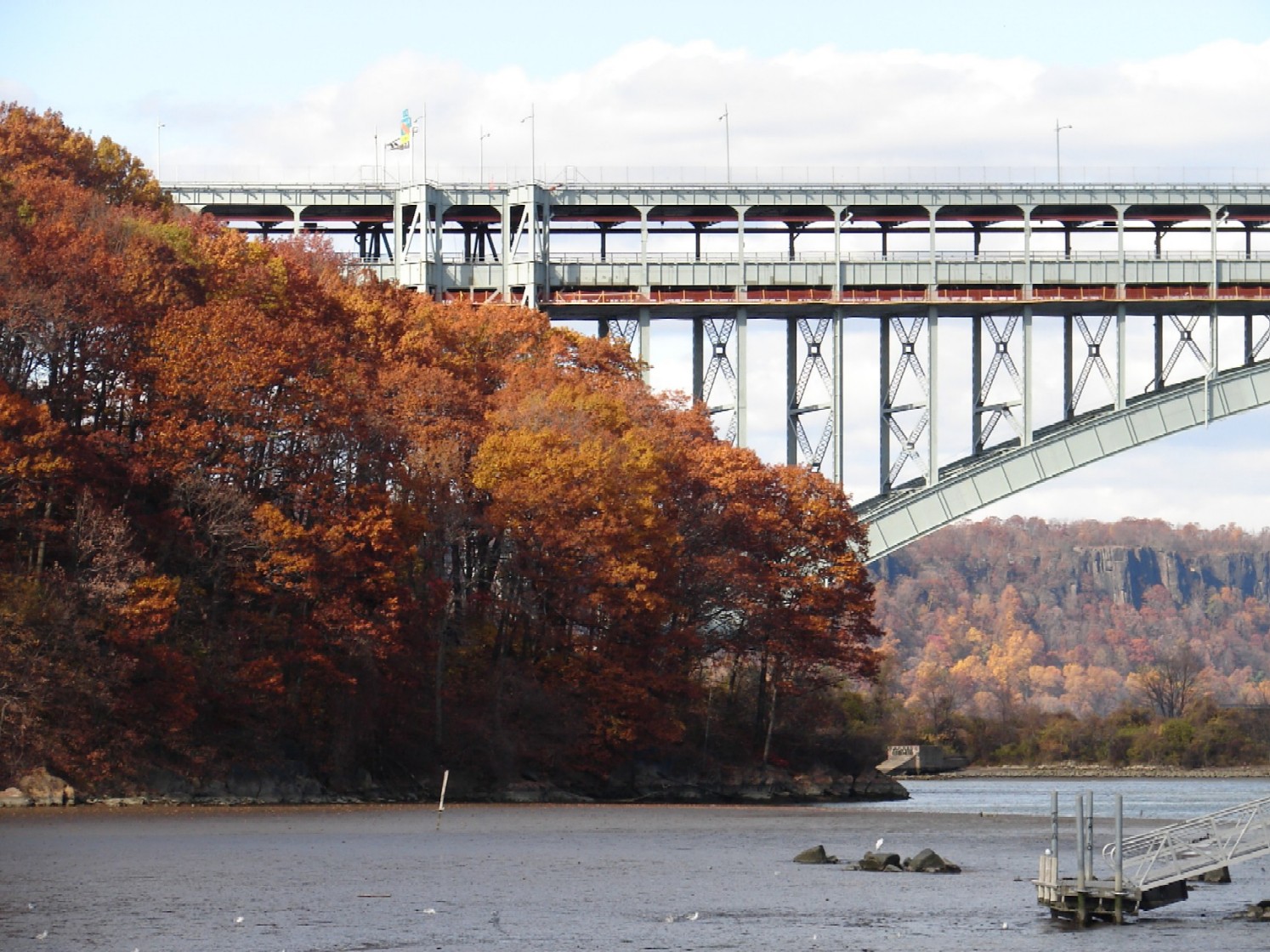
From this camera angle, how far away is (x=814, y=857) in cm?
4612

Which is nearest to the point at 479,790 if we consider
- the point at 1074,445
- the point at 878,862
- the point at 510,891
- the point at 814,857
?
the point at 814,857

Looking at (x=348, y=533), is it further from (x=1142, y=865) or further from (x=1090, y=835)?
(x=1090, y=835)

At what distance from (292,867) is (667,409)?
38.6 metres

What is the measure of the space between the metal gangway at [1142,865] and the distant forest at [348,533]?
29.0 meters

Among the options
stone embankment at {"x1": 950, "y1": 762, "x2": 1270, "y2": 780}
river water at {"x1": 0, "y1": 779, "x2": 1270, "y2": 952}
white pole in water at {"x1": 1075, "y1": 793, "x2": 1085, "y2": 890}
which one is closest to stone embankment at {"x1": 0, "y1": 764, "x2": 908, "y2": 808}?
river water at {"x1": 0, "y1": 779, "x2": 1270, "y2": 952}

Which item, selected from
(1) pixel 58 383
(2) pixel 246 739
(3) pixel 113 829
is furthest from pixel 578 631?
(3) pixel 113 829

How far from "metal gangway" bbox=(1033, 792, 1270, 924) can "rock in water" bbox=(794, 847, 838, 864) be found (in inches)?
396

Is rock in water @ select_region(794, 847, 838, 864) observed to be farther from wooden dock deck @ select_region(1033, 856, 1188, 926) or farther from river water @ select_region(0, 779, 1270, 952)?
wooden dock deck @ select_region(1033, 856, 1188, 926)

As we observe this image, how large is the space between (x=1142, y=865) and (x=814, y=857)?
10.9 m

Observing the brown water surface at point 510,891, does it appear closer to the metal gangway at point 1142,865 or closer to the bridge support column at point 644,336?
the metal gangway at point 1142,865

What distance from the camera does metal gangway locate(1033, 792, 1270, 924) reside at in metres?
34.4

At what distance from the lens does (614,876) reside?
41.7 m

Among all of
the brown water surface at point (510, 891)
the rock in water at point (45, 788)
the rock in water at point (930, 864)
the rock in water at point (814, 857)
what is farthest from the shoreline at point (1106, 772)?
the rock in water at point (930, 864)

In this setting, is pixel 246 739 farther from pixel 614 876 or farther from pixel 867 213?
pixel 867 213
